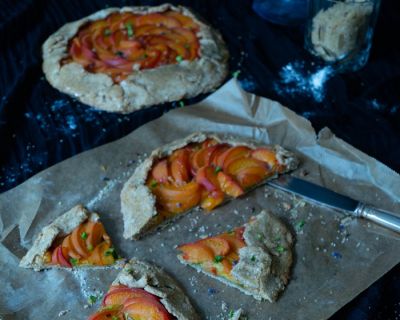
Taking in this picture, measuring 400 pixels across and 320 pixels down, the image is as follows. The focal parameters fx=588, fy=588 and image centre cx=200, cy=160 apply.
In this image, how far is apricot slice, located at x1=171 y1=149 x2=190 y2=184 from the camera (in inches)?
105

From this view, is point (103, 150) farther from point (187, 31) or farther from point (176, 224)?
point (187, 31)

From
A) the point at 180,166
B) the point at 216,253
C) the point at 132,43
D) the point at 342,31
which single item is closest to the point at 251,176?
the point at 180,166

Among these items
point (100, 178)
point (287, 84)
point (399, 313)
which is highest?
point (100, 178)

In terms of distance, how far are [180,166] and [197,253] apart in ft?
1.55

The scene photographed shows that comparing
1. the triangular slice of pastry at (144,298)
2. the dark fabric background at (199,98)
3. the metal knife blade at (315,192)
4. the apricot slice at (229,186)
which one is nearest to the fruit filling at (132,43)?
the dark fabric background at (199,98)

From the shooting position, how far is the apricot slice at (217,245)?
7.79ft

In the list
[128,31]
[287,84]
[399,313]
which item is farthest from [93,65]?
[399,313]

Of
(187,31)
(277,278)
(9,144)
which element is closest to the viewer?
(277,278)

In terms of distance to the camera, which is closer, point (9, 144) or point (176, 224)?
point (176, 224)

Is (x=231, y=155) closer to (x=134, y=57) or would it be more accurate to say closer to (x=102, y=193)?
(x=102, y=193)

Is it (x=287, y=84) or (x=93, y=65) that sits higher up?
(x=93, y=65)

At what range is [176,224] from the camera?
2.58m

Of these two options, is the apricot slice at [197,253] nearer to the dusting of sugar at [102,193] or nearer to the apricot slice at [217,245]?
the apricot slice at [217,245]

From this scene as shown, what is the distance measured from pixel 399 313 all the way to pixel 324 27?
5.60ft
